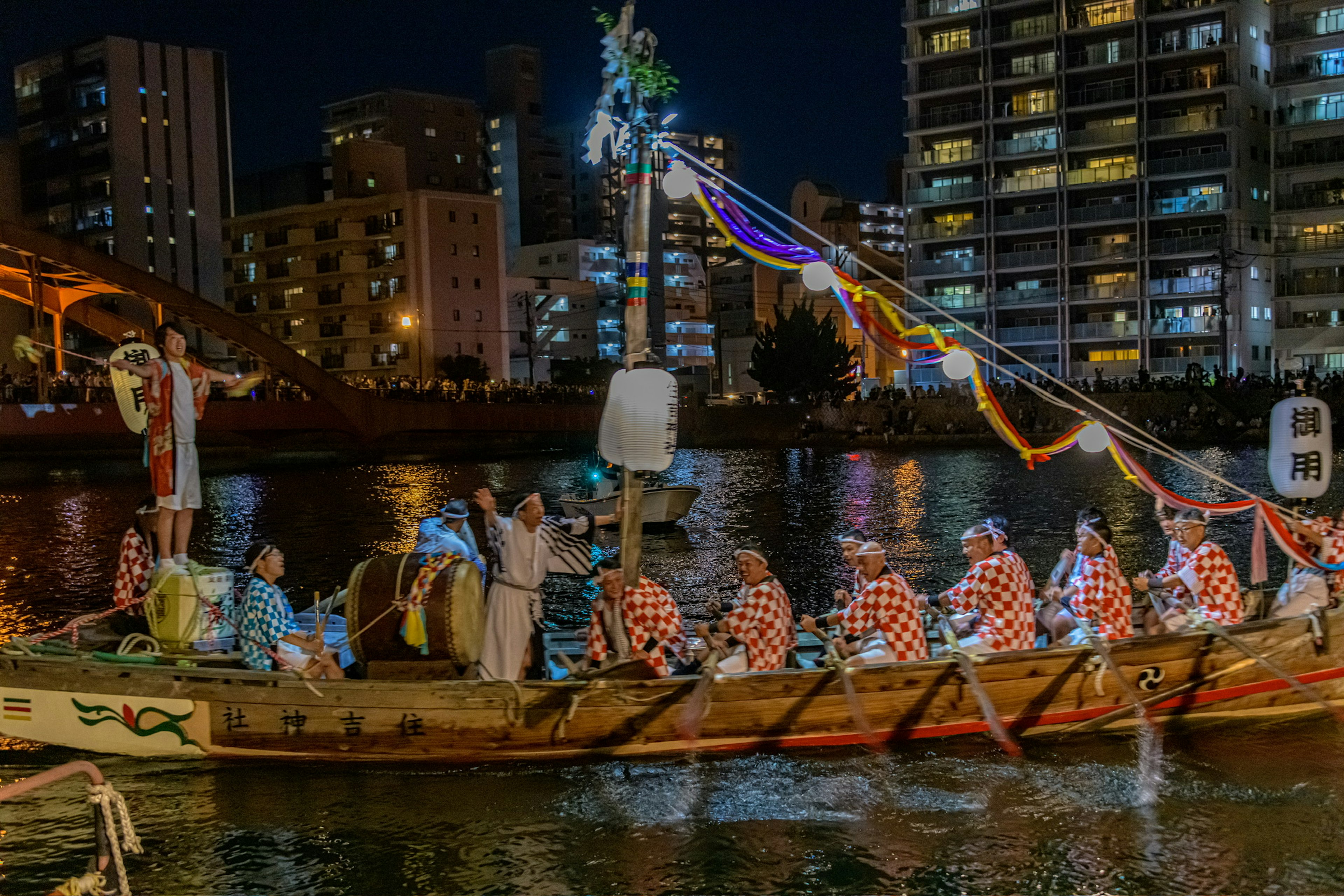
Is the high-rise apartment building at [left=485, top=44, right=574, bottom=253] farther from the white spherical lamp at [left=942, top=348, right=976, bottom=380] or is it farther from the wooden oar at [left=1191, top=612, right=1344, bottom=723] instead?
the wooden oar at [left=1191, top=612, right=1344, bottom=723]

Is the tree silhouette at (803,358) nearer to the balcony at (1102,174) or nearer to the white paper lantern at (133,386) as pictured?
the balcony at (1102,174)

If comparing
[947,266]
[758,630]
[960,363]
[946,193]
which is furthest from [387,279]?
[758,630]

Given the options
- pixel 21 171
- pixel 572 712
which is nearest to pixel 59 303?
pixel 21 171

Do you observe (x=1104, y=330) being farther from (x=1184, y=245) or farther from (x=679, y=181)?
(x=679, y=181)

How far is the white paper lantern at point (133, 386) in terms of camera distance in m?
10.8

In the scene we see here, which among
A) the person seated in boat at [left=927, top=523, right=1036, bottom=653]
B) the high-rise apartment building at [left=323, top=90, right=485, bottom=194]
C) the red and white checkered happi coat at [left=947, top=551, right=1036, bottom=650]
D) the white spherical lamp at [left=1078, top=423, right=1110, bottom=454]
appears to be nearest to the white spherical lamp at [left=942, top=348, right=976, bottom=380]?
the white spherical lamp at [left=1078, top=423, right=1110, bottom=454]

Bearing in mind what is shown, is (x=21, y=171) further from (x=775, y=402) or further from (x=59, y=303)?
(x=775, y=402)

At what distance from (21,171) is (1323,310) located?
83440mm

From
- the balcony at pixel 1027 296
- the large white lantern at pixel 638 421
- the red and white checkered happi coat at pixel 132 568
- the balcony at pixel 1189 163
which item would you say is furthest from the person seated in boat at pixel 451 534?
the balcony at pixel 1189 163

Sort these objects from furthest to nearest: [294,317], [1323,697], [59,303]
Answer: [294,317]
[59,303]
[1323,697]

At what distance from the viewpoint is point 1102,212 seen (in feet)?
198

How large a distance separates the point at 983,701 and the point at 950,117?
199 ft

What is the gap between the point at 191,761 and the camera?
33.7ft

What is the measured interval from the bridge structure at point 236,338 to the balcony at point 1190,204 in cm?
3047
